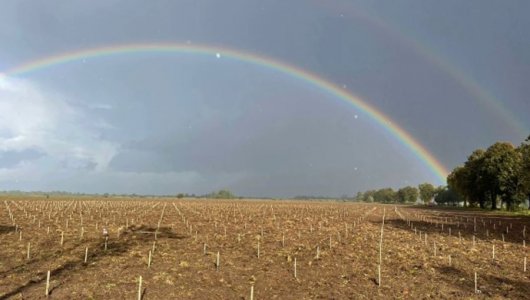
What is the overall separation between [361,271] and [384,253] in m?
5.95

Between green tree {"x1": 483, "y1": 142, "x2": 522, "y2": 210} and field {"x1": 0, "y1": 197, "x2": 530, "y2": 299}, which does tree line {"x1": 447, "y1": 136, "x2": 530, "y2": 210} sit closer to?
green tree {"x1": 483, "y1": 142, "x2": 522, "y2": 210}

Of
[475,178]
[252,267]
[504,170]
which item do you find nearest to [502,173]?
A: [504,170]

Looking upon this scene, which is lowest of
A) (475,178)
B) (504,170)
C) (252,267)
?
(252,267)

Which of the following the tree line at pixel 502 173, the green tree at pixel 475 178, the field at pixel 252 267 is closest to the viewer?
the field at pixel 252 267

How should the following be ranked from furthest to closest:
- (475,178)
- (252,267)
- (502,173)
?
(475,178)
(502,173)
(252,267)

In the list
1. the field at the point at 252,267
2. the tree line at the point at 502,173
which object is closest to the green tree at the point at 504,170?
the tree line at the point at 502,173

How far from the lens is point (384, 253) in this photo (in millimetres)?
29859

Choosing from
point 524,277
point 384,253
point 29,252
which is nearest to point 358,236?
point 384,253

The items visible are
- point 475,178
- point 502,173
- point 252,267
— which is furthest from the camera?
point 475,178

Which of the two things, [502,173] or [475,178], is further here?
[475,178]

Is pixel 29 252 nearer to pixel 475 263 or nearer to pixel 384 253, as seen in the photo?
pixel 384 253

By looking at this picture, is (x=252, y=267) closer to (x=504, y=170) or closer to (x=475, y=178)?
(x=504, y=170)

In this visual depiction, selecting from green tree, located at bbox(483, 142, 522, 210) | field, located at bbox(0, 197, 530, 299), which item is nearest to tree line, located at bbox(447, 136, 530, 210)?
green tree, located at bbox(483, 142, 522, 210)

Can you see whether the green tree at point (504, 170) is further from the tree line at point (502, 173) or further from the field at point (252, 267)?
the field at point (252, 267)
